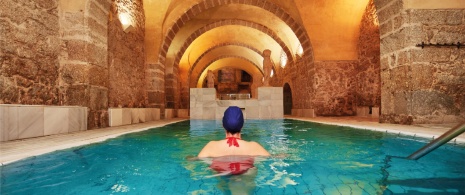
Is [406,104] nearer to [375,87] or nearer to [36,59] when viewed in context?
[375,87]

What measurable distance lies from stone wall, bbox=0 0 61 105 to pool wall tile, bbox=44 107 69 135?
48 centimetres

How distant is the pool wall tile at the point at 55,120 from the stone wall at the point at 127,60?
8.38ft

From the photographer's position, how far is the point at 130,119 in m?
9.06

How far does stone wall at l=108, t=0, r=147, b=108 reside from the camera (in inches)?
335

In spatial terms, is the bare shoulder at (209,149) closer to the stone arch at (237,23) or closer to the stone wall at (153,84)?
the stone wall at (153,84)

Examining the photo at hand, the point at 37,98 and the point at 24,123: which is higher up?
the point at 37,98

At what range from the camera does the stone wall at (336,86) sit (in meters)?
12.8

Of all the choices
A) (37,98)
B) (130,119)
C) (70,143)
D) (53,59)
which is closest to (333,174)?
(70,143)

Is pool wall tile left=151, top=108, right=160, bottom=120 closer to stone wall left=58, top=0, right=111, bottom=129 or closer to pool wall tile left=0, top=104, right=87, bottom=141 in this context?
stone wall left=58, top=0, right=111, bottom=129

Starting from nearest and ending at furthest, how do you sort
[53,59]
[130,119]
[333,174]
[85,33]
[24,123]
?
[333,174] → [24,123] → [53,59] → [85,33] → [130,119]

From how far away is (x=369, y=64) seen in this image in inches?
472

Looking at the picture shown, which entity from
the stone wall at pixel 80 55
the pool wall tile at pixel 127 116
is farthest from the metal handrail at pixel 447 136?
the pool wall tile at pixel 127 116

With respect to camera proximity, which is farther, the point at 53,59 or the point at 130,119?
the point at 130,119

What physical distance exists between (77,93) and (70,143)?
2.95 metres
